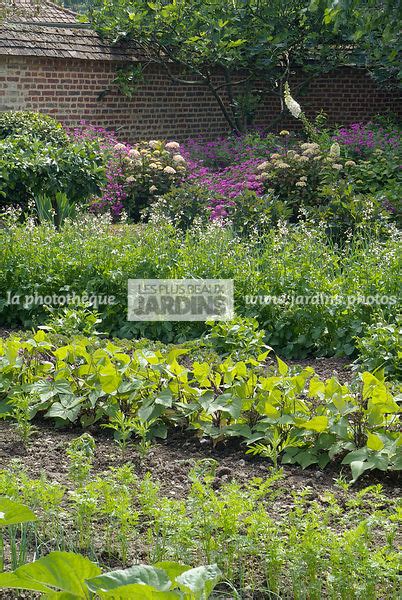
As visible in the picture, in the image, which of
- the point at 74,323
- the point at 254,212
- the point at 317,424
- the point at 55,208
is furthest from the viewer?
the point at 55,208

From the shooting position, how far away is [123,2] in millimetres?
14906

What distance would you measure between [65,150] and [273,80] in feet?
24.5

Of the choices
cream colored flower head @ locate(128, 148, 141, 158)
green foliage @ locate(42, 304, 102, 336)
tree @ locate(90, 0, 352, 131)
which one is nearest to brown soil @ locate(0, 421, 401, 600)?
green foliage @ locate(42, 304, 102, 336)

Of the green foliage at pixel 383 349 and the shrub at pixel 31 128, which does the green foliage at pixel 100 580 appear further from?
the shrub at pixel 31 128

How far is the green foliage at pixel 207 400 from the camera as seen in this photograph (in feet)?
13.7

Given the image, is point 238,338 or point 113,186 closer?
point 238,338

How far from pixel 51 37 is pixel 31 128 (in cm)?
→ 360

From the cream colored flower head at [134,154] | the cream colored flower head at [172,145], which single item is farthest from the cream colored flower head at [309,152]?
the cream colored flower head at [134,154]

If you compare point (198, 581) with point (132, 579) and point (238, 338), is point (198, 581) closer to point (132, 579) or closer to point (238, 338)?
point (132, 579)

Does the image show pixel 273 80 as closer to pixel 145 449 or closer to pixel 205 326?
pixel 205 326

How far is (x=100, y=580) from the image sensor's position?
2.00 meters

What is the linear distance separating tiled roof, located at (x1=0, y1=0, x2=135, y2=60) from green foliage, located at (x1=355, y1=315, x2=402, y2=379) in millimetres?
8833

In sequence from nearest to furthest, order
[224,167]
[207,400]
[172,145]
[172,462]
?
[172,462] → [207,400] → [172,145] → [224,167]

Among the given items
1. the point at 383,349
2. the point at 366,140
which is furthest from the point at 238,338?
the point at 366,140
